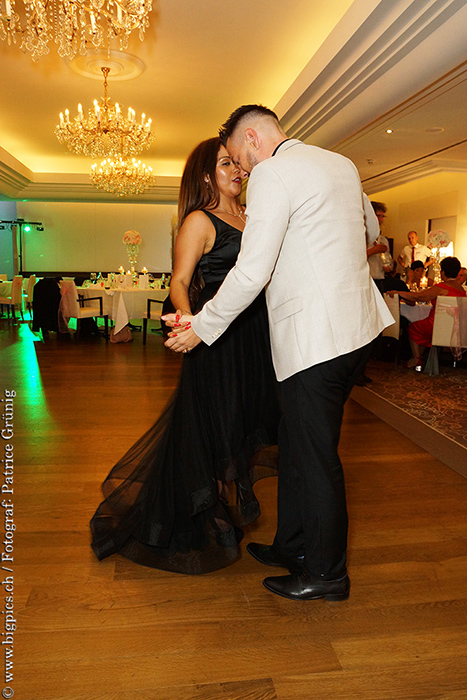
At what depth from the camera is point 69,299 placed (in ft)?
26.8

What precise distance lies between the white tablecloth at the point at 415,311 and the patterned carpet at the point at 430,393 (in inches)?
23.2

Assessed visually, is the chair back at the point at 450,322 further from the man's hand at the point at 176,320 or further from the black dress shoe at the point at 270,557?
the man's hand at the point at 176,320

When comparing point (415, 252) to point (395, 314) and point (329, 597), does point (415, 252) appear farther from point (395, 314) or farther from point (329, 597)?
point (329, 597)

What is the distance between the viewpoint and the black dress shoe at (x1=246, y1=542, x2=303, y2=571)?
1961 mm

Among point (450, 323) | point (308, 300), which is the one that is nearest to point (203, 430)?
point (308, 300)

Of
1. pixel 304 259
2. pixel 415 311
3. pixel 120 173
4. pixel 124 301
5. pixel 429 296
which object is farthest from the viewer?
pixel 120 173

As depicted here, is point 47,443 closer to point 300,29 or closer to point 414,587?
point 414,587

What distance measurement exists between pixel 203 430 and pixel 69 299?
261 inches

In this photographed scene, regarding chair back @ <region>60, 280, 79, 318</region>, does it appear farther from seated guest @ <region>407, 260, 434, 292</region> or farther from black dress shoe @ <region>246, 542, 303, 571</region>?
black dress shoe @ <region>246, 542, 303, 571</region>

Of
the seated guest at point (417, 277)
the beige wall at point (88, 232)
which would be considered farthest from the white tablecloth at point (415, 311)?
the beige wall at point (88, 232)

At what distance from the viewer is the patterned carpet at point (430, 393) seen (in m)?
3.88

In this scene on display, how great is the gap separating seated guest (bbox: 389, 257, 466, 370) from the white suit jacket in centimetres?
466

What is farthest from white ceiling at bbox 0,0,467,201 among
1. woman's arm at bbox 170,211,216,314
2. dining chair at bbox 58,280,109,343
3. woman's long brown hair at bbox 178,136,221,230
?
woman's arm at bbox 170,211,216,314

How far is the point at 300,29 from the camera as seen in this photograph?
530cm
